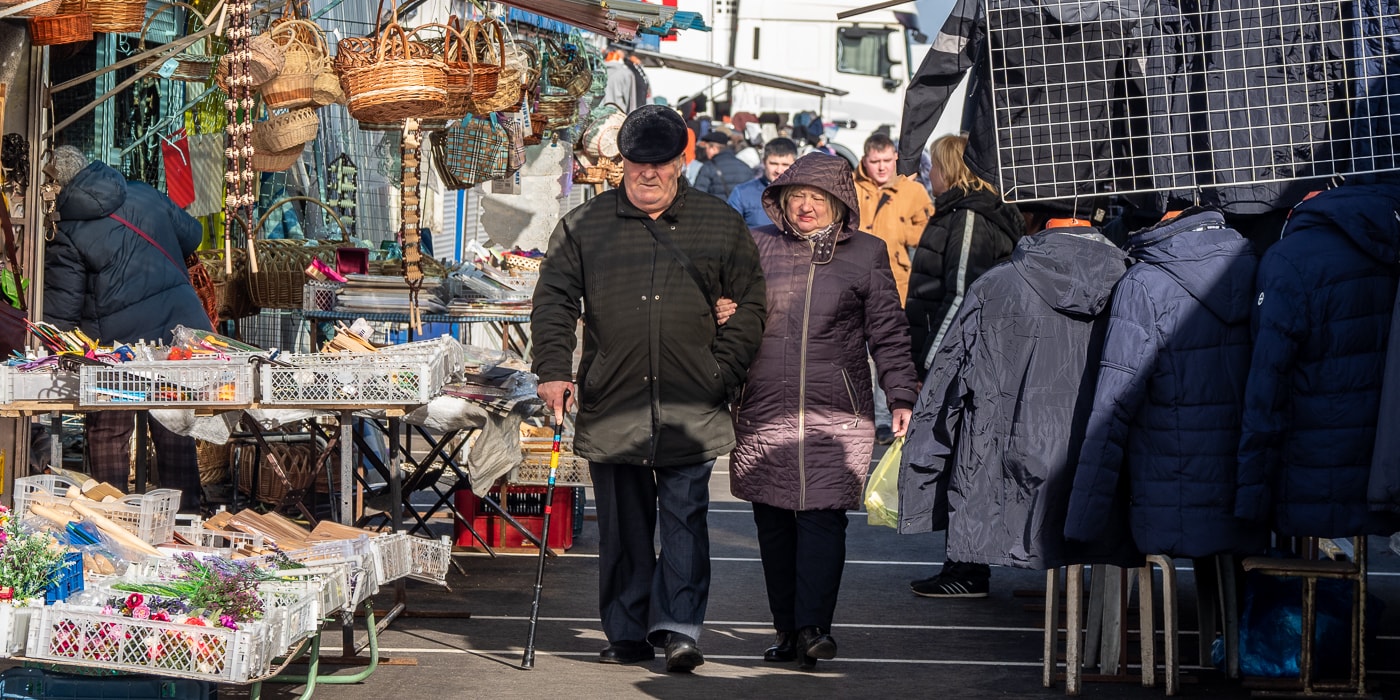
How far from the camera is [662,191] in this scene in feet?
22.6

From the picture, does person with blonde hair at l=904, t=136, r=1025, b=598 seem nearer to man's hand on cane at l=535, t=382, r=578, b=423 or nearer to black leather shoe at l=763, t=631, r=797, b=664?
black leather shoe at l=763, t=631, r=797, b=664

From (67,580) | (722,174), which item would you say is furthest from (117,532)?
(722,174)

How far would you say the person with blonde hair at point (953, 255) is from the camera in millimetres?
8508

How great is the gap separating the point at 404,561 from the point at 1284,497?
3085mm

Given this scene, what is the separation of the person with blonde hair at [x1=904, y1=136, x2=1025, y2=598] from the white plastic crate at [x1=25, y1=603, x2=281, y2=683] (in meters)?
4.17

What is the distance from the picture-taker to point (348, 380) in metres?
6.60

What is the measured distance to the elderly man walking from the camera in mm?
6832

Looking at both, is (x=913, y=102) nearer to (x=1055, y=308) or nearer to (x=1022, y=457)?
(x=1055, y=308)

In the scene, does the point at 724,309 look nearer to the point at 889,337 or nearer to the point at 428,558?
the point at 889,337

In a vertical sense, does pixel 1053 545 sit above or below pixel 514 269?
below

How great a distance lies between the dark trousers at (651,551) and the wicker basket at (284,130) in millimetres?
3563

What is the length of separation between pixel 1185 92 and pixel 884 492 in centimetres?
203

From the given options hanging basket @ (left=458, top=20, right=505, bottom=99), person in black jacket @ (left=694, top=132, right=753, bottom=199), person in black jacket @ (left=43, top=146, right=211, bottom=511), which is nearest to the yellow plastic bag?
hanging basket @ (left=458, top=20, right=505, bottom=99)

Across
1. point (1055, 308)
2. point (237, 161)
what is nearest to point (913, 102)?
point (1055, 308)
